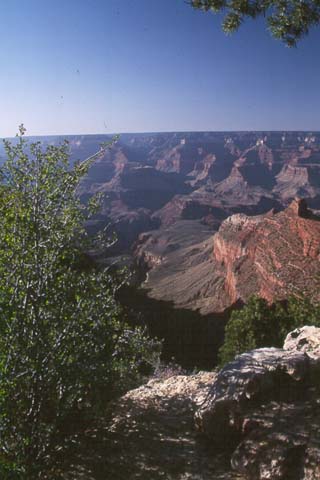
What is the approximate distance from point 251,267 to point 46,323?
5986 cm

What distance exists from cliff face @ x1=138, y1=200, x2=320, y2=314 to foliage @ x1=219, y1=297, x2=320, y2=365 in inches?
106

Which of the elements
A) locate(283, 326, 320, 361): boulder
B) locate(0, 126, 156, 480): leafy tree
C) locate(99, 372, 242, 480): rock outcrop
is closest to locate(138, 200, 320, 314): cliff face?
locate(283, 326, 320, 361): boulder

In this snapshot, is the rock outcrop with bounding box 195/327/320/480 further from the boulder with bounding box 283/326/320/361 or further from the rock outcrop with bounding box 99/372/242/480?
the boulder with bounding box 283/326/320/361

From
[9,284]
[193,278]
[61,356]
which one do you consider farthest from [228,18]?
[193,278]

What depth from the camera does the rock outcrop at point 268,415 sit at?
773 centimetres

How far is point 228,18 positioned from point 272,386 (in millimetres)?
9690

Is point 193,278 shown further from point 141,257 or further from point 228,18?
point 228,18

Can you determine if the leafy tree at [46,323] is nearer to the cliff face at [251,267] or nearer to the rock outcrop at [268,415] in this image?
the rock outcrop at [268,415]

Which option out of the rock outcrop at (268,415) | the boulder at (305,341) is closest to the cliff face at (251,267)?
the boulder at (305,341)

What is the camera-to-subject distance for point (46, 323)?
8.55 metres

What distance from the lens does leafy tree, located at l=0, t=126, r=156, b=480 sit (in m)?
7.76

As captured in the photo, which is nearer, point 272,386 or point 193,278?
point 272,386

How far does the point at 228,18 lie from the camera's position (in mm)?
9500

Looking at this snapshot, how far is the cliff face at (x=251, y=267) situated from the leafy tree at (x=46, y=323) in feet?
69.1
